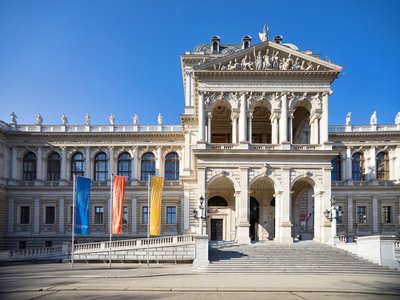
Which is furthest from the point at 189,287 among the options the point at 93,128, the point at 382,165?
the point at 382,165

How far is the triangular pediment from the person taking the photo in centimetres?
4144

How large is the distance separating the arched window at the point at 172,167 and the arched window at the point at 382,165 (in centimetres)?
2863

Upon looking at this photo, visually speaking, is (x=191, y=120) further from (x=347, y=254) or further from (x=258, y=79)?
(x=347, y=254)

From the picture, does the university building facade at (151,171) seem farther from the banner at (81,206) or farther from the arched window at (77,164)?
the banner at (81,206)

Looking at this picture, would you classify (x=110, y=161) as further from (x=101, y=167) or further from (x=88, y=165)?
(x=88, y=165)

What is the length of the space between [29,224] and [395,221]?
50.5m

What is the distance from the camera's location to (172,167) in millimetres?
59875

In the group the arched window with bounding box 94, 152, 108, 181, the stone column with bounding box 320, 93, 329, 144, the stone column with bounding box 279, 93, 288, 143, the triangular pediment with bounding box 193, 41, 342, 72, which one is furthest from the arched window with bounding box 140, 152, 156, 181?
the stone column with bounding box 320, 93, 329, 144

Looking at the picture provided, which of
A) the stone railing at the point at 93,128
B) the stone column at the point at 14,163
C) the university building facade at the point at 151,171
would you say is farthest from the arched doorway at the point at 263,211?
the stone column at the point at 14,163

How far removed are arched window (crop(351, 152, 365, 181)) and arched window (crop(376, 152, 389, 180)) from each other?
2205 mm

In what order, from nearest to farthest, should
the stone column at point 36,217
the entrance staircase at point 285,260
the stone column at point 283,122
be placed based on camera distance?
1. the entrance staircase at point 285,260
2. the stone column at point 283,122
3. the stone column at point 36,217

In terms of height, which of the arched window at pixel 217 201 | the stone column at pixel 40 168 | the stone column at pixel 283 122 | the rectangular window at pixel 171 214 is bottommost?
the rectangular window at pixel 171 214

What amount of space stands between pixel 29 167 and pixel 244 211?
35.4 meters

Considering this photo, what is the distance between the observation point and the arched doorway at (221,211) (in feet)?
153
